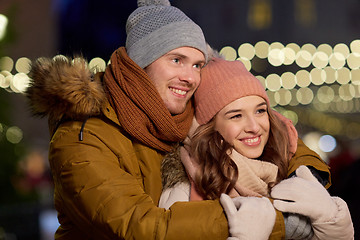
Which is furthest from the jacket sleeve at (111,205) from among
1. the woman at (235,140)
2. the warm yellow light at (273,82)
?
the warm yellow light at (273,82)

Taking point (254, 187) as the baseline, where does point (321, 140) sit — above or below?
below

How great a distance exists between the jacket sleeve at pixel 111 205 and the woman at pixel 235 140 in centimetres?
45

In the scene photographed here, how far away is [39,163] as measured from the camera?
40.0 ft

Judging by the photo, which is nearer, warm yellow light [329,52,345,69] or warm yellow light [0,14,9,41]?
warm yellow light [0,14,9,41]

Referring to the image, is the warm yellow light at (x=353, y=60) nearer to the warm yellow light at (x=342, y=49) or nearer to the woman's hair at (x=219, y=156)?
the warm yellow light at (x=342, y=49)

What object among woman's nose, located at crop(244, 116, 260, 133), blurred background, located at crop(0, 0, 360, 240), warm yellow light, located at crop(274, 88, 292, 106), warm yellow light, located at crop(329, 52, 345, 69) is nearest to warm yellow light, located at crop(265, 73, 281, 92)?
blurred background, located at crop(0, 0, 360, 240)

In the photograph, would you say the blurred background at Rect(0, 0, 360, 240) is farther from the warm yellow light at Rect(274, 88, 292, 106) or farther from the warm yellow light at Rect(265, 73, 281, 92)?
the warm yellow light at Rect(274, 88, 292, 106)

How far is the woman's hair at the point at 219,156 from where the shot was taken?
10.7 feet

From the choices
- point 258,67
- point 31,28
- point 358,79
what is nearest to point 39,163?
point 31,28

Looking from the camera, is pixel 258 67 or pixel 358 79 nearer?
pixel 358 79

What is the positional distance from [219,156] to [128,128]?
2.01 ft

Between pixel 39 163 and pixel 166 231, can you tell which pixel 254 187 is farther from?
pixel 39 163

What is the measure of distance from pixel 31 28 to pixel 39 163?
3.73 m

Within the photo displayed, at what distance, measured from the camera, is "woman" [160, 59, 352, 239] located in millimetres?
3270
